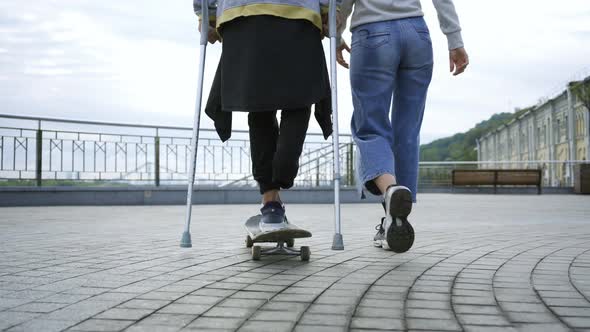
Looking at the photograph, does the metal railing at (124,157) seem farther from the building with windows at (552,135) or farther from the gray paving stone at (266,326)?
the building with windows at (552,135)

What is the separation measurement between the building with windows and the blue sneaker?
29210mm

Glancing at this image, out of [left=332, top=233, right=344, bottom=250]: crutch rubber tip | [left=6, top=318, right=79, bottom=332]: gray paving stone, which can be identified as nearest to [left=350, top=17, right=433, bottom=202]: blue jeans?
[left=332, top=233, right=344, bottom=250]: crutch rubber tip

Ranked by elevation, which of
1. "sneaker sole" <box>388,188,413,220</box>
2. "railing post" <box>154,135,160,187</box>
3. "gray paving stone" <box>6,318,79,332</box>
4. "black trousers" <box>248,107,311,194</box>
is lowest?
"gray paving stone" <box>6,318,79,332</box>

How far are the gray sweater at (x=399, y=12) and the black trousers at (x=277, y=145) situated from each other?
0.68m

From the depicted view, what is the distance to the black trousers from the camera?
142 inches

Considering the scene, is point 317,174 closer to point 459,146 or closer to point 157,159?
point 157,159

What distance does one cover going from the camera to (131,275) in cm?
294

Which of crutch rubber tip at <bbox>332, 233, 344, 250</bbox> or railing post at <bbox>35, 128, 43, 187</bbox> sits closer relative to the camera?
crutch rubber tip at <bbox>332, 233, 344, 250</bbox>

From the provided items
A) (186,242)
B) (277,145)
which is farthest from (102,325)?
(186,242)

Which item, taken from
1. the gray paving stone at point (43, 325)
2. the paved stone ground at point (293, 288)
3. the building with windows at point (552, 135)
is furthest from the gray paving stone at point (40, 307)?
the building with windows at point (552, 135)

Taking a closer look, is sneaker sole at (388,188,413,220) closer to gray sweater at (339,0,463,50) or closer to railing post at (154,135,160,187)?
gray sweater at (339,0,463,50)

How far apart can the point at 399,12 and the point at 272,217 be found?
146cm

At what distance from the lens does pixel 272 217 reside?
3.57 meters

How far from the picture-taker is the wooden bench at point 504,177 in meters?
25.3
